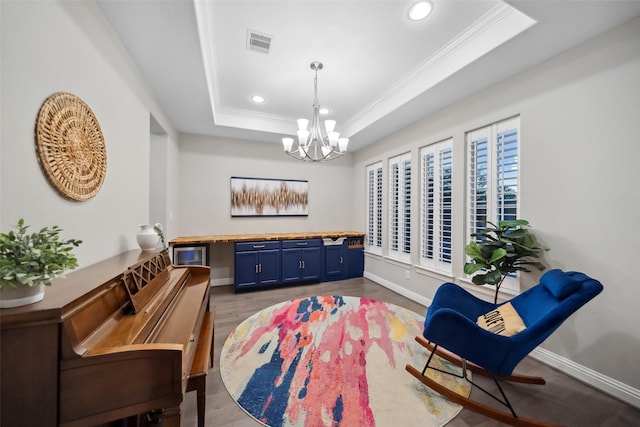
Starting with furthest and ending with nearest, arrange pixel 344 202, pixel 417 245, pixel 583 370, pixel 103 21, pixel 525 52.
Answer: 1. pixel 344 202
2. pixel 417 245
3. pixel 525 52
4. pixel 583 370
5. pixel 103 21

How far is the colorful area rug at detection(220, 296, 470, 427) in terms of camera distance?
5.36 ft

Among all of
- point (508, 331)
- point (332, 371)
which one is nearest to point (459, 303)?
point (508, 331)

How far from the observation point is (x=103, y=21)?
5.72 ft

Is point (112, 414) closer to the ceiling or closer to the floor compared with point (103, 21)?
closer to the floor

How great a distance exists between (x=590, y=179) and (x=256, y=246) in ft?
13.3

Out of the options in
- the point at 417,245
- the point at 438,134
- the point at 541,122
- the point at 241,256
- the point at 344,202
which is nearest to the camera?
the point at 541,122

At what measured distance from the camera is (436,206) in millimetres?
3430

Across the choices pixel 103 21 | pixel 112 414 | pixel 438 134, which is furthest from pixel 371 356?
pixel 103 21

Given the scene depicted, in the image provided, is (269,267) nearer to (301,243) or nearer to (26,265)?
(301,243)

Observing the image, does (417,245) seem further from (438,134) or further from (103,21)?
(103,21)

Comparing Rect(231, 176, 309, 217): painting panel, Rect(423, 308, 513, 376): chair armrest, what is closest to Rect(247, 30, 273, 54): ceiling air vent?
Rect(231, 176, 309, 217): painting panel

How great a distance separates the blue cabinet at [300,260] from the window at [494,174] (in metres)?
2.58

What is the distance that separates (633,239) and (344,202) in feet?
13.6

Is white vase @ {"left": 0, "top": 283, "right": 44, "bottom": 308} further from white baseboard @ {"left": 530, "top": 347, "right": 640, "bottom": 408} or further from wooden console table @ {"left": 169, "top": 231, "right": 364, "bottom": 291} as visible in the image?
white baseboard @ {"left": 530, "top": 347, "right": 640, "bottom": 408}
